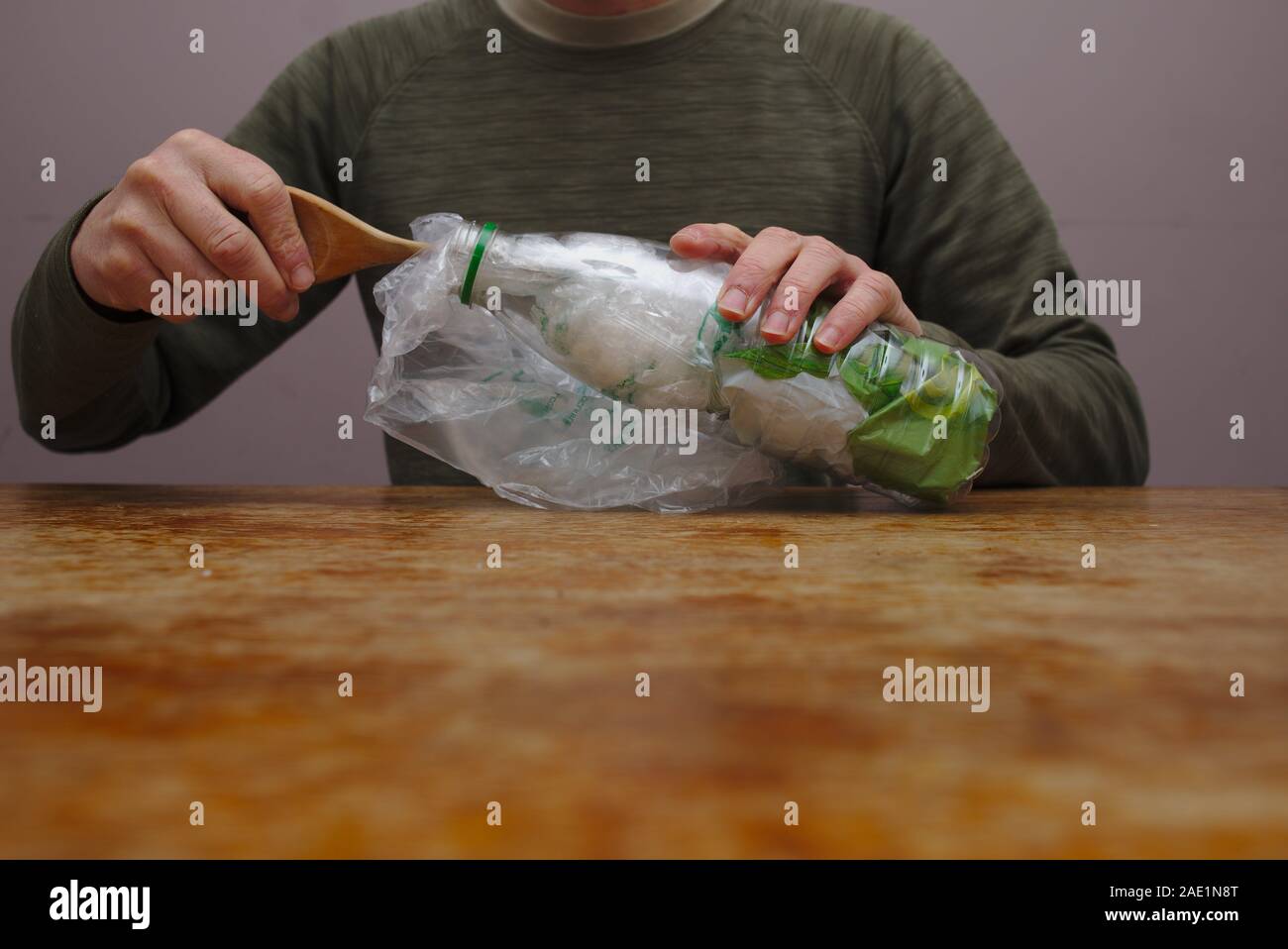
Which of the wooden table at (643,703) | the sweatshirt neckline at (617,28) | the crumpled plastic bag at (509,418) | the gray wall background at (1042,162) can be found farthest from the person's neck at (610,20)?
the gray wall background at (1042,162)

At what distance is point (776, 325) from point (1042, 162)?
1681 millimetres

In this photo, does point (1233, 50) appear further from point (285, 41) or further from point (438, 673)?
point (438, 673)

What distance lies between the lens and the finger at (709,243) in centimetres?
65

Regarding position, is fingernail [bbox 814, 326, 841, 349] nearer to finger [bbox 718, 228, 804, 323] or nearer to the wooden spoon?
finger [bbox 718, 228, 804, 323]

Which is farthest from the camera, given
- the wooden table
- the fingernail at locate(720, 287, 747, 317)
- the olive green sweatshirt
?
the olive green sweatshirt

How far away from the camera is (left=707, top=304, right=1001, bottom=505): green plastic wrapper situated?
0.63 metres

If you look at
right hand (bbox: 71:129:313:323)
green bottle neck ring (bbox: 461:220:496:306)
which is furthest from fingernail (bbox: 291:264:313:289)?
green bottle neck ring (bbox: 461:220:496:306)

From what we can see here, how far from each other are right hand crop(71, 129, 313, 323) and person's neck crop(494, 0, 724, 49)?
1.71 ft

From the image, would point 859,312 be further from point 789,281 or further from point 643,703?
point 643,703

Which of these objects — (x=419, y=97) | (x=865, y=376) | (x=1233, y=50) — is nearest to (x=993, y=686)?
(x=865, y=376)

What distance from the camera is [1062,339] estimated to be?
3.38 ft

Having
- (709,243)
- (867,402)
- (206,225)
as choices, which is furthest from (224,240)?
(867,402)
